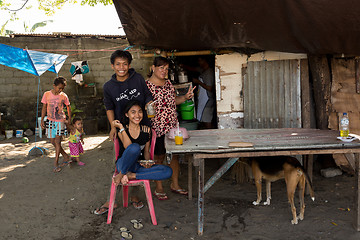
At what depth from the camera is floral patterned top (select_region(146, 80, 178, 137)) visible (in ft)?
13.2

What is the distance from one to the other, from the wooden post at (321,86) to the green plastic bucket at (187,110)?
84.6 inches

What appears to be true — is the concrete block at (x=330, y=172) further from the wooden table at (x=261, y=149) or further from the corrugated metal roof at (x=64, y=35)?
the corrugated metal roof at (x=64, y=35)

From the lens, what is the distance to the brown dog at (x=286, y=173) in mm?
3389

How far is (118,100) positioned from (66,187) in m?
2.03

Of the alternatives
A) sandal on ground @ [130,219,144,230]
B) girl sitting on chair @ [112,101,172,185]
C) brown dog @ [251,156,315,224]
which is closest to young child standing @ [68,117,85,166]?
girl sitting on chair @ [112,101,172,185]

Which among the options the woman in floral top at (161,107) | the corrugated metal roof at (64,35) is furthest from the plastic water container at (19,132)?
the woman in floral top at (161,107)

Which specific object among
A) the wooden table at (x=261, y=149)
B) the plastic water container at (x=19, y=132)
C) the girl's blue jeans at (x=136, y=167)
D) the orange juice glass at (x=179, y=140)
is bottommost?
the plastic water container at (x=19, y=132)

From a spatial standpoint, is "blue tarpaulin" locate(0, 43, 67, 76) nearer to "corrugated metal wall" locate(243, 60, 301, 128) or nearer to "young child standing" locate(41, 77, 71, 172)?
"young child standing" locate(41, 77, 71, 172)

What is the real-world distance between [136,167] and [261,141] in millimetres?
1461

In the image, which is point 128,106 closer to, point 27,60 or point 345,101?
point 345,101

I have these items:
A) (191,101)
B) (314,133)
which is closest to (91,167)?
(191,101)

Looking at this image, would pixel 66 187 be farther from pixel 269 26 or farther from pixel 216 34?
pixel 269 26

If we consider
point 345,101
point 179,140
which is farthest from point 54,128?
point 345,101

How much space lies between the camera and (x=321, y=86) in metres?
4.86
